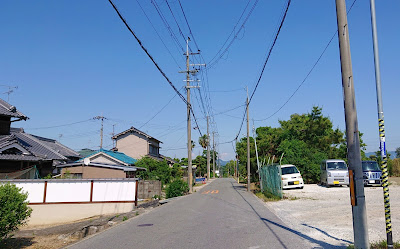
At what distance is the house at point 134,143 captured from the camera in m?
48.8

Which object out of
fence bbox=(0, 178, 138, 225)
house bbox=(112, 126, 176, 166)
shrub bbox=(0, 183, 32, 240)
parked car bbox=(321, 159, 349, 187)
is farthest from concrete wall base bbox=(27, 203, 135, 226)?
house bbox=(112, 126, 176, 166)

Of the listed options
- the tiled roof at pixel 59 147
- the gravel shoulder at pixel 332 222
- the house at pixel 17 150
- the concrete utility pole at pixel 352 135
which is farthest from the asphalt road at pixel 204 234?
the tiled roof at pixel 59 147

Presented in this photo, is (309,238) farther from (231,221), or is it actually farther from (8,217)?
(8,217)

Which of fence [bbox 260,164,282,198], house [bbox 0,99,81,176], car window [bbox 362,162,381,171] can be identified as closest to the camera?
fence [bbox 260,164,282,198]

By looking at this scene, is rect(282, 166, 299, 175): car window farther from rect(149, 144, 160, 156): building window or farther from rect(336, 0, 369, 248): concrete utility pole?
rect(149, 144, 160, 156): building window

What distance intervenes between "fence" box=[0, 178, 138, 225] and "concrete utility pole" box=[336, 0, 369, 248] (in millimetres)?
13447

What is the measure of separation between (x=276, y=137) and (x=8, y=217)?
29.7 metres

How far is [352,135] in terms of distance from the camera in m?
6.65

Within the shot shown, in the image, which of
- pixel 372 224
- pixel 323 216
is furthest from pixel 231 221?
pixel 372 224

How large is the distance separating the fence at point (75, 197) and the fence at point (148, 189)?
271 inches

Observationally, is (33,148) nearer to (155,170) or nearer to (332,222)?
(155,170)

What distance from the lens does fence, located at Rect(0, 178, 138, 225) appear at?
17.0 meters

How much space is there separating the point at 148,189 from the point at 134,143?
25073 mm

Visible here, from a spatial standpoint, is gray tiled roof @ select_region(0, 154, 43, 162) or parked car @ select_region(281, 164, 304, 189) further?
parked car @ select_region(281, 164, 304, 189)
